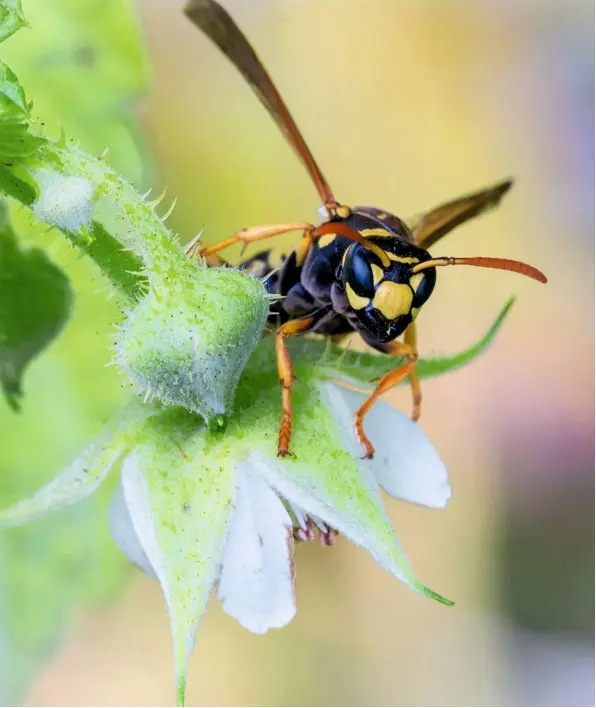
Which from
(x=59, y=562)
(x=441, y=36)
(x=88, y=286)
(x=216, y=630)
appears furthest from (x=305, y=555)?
(x=441, y=36)

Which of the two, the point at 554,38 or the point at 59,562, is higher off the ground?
the point at 554,38

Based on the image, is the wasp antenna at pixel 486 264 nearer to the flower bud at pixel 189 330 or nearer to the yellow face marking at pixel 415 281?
the yellow face marking at pixel 415 281

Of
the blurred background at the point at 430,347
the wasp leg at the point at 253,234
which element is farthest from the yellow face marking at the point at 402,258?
the blurred background at the point at 430,347

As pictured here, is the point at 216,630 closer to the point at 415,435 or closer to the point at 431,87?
the point at 415,435

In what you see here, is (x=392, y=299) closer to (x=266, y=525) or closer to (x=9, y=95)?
(x=266, y=525)

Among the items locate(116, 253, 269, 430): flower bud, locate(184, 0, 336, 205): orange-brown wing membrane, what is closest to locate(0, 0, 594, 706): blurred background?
locate(184, 0, 336, 205): orange-brown wing membrane

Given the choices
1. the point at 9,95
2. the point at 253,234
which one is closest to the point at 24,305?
the point at 253,234
